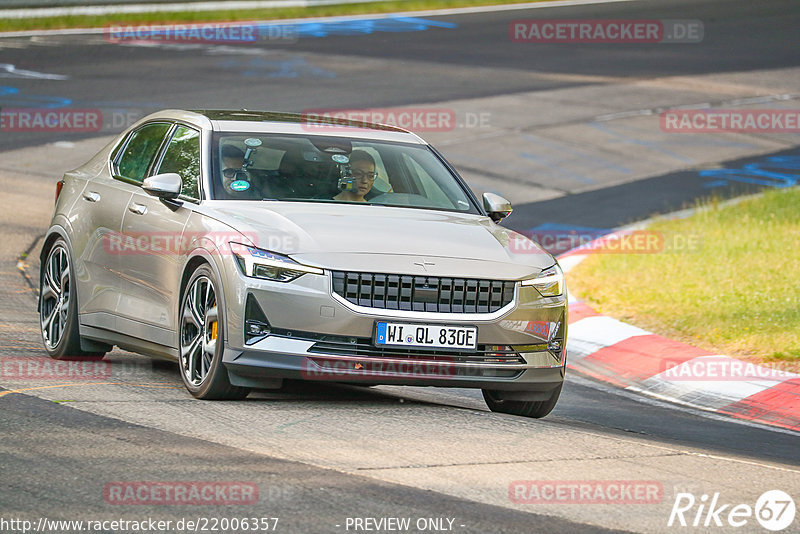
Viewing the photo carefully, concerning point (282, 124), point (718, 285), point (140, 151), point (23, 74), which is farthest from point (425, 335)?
point (23, 74)

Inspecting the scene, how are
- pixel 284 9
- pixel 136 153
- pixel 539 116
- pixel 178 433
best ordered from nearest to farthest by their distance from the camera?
pixel 178 433 → pixel 136 153 → pixel 539 116 → pixel 284 9

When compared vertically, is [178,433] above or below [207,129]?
below

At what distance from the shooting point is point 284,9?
35625mm

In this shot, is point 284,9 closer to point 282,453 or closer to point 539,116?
point 539,116

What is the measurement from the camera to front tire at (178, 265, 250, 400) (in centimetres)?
739

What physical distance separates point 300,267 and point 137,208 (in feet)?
5.83

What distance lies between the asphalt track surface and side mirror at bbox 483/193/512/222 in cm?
122

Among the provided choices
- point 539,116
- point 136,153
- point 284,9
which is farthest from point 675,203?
point 284,9

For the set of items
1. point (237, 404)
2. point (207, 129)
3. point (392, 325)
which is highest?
point (207, 129)

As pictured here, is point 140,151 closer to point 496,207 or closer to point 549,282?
point 496,207

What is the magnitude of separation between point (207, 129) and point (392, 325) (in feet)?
6.68

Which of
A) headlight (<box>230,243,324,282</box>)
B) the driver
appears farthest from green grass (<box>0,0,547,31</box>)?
headlight (<box>230,243,324,282</box>)

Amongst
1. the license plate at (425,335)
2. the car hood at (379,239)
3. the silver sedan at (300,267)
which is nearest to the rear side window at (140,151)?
the silver sedan at (300,267)

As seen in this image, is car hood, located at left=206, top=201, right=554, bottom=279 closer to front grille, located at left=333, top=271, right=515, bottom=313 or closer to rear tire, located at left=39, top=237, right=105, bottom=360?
front grille, located at left=333, top=271, right=515, bottom=313
